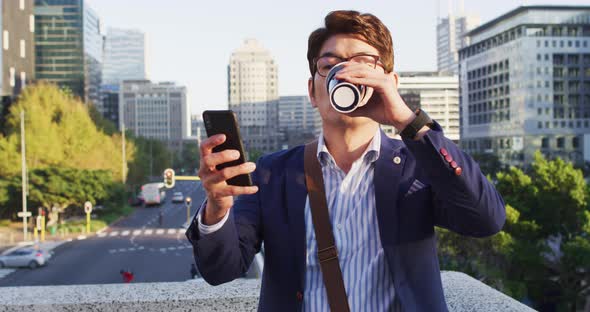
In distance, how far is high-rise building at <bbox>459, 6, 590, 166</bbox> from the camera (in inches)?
3147

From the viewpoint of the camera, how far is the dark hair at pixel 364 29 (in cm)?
239

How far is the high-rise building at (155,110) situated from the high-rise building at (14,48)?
121843mm

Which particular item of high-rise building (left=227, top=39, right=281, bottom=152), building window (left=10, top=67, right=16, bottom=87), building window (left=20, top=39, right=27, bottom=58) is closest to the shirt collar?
building window (left=10, top=67, right=16, bottom=87)

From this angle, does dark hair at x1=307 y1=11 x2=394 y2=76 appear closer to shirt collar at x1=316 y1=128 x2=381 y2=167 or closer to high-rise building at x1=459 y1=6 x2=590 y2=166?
shirt collar at x1=316 y1=128 x2=381 y2=167

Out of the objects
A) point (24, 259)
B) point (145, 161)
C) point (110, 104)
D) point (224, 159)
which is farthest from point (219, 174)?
point (110, 104)

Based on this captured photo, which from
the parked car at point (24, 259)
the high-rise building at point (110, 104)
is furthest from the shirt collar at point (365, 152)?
the high-rise building at point (110, 104)

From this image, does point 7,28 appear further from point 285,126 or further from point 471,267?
point 285,126

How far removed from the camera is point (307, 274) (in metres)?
2.41

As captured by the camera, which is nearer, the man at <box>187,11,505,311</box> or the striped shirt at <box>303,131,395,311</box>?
the man at <box>187,11,505,311</box>

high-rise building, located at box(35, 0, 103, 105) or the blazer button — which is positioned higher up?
high-rise building, located at box(35, 0, 103, 105)

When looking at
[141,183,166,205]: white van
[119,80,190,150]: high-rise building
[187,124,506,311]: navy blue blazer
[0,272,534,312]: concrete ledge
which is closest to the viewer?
[187,124,506,311]: navy blue blazer

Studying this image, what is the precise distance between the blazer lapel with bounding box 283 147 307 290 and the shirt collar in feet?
0.28

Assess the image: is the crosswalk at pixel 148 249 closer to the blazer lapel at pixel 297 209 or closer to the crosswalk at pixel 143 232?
the crosswalk at pixel 143 232

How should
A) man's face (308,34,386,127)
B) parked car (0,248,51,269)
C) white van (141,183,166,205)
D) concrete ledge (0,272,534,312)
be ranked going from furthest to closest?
white van (141,183,166,205)
parked car (0,248,51,269)
concrete ledge (0,272,534,312)
man's face (308,34,386,127)
